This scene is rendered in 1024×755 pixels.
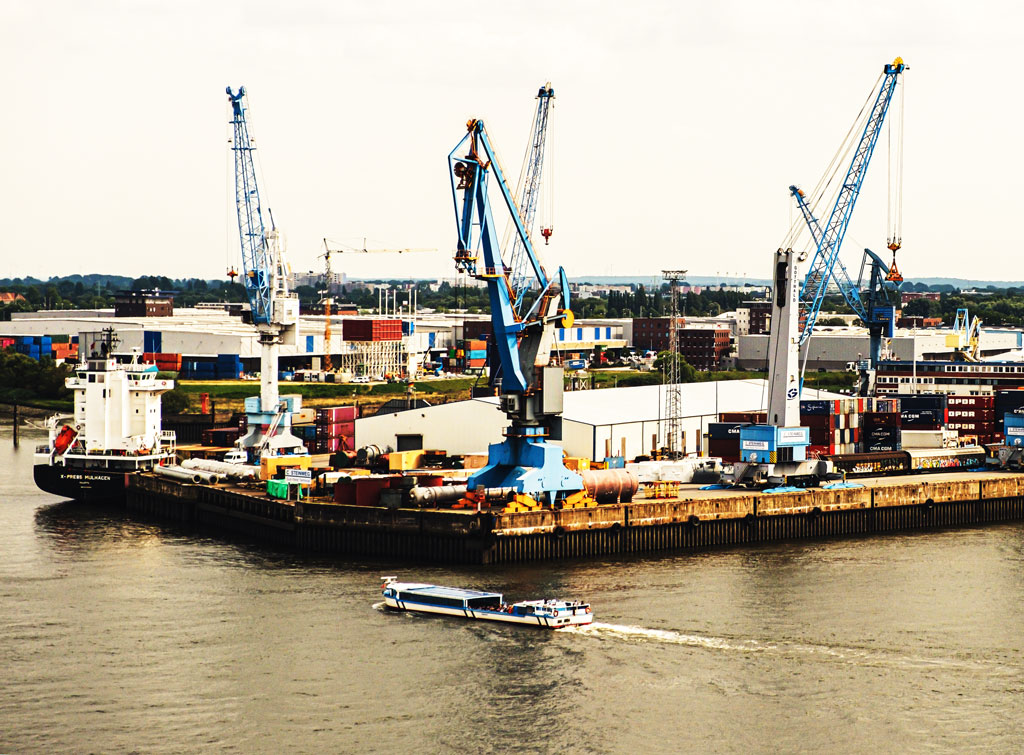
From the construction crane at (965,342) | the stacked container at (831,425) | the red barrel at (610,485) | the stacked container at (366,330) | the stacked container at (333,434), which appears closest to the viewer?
the red barrel at (610,485)

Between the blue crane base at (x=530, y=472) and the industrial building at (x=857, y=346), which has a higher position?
the industrial building at (x=857, y=346)

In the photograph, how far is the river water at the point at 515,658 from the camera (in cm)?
3152

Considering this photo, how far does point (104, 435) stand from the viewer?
66.6m

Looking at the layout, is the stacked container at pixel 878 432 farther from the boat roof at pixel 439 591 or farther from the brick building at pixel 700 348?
the brick building at pixel 700 348

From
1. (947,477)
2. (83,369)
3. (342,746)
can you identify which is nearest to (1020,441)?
(947,477)

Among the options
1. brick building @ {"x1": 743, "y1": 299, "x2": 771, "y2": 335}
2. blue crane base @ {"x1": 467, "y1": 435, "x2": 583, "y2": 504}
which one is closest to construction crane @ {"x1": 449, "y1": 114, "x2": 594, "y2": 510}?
blue crane base @ {"x1": 467, "y1": 435, "x2": 583, "y2": 504}

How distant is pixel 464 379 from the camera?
420ft

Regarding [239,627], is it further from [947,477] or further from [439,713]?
[947,477]

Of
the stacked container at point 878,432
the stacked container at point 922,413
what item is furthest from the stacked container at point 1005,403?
the stacked container at point 878,432

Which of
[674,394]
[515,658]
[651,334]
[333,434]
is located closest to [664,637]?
[515,658]

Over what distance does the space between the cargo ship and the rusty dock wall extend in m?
1.59

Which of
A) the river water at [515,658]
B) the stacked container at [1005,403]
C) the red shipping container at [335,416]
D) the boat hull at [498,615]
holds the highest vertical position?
the stacked container at [1005,403]

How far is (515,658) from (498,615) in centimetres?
342

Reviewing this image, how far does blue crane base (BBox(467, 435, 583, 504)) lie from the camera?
174ft
